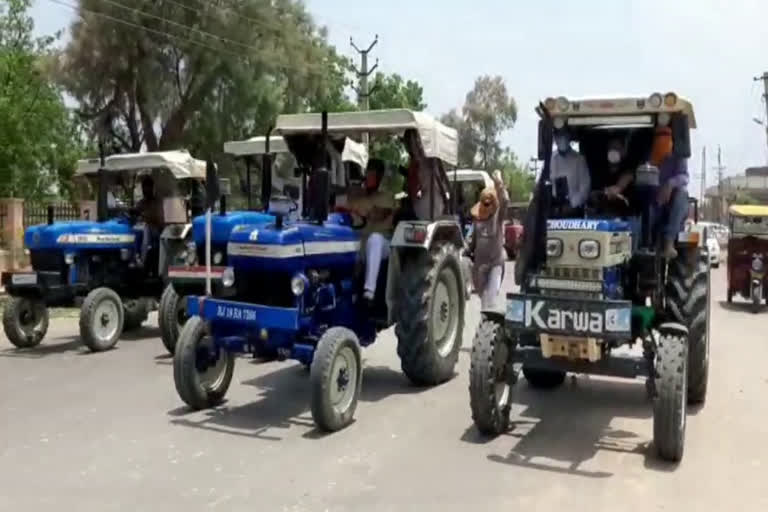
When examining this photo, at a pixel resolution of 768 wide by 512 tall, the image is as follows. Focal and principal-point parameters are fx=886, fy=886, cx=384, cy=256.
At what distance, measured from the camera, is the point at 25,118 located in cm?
1936

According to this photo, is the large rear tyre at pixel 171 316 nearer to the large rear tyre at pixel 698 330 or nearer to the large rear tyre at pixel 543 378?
the large rear tyre at pixel 543 378

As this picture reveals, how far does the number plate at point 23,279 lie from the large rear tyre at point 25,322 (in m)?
0.28

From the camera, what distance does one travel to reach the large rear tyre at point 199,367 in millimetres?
7344

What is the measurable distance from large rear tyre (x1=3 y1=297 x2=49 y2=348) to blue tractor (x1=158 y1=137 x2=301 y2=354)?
1765mm

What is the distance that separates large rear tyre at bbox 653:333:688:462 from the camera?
19.9ft

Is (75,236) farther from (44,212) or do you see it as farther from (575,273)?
(44,212)

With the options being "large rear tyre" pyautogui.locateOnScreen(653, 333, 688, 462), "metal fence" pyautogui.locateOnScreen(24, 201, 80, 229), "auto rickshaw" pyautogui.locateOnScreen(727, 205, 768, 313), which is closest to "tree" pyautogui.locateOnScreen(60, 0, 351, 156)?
"metal fence" pyautogui.locateOnScreen(24, 201, 80, 229)

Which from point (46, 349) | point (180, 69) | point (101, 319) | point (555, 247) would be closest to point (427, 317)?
point (555, 247)

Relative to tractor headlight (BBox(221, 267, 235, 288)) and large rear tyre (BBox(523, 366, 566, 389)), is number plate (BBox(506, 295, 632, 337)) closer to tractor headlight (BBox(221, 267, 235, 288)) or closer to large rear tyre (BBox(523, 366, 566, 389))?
large rear tyre (BBox(523, 366, 566, 389))

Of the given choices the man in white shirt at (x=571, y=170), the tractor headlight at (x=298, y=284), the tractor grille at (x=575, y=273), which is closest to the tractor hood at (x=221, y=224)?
the tractor headlight at (x=298, y=284)

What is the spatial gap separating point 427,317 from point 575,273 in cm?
198

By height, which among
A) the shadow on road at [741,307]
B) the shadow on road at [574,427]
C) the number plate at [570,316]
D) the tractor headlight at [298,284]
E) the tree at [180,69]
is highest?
the tree at [180,69]

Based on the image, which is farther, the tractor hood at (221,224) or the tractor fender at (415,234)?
the tractor hood at (221,224)

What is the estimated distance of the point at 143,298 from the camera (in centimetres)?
1184
